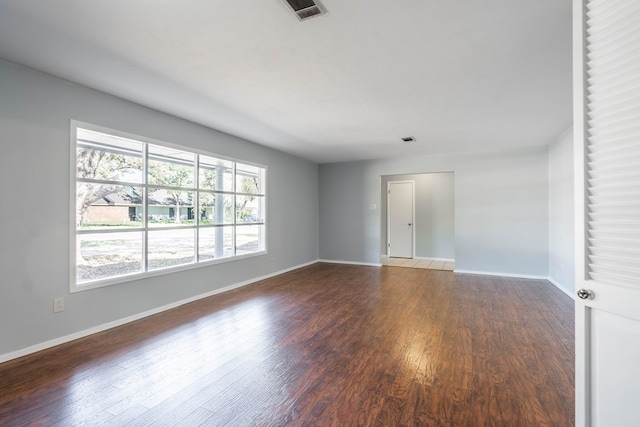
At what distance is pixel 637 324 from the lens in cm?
106

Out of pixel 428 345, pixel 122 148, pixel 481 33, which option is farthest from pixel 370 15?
pixel 122 148

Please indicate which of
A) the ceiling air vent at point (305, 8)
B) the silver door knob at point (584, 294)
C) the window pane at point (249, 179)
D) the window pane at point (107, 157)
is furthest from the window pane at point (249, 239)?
the silver door knob at point (584, 294)

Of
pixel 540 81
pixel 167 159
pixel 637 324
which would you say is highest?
pixel 540 81

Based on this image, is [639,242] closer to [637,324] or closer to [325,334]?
[637,324]

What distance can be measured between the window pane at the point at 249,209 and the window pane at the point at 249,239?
139mm

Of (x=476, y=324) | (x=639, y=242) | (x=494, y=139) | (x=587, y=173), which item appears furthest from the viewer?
(x=494, y=139)

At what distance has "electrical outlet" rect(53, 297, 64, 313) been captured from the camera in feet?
8.84

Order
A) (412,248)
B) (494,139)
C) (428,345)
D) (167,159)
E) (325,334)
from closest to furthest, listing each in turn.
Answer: (428,345)
(325,334)
(167,159)
(494,139)
(412,248)

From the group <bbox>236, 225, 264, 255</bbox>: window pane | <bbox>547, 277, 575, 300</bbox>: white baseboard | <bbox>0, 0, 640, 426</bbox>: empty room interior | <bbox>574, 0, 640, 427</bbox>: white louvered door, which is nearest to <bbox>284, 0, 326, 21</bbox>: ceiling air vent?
<bbox>0, 0, 640, 426</bbox>: empty room interior

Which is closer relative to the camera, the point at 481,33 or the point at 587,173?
the point at 587,173

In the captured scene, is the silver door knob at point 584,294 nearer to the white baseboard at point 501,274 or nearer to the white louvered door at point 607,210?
the white louvered door at point 607,210

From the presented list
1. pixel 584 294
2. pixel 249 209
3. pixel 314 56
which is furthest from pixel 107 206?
pixel 584 294

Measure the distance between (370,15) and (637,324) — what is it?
78.5 inches

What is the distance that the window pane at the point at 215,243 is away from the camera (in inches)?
168
